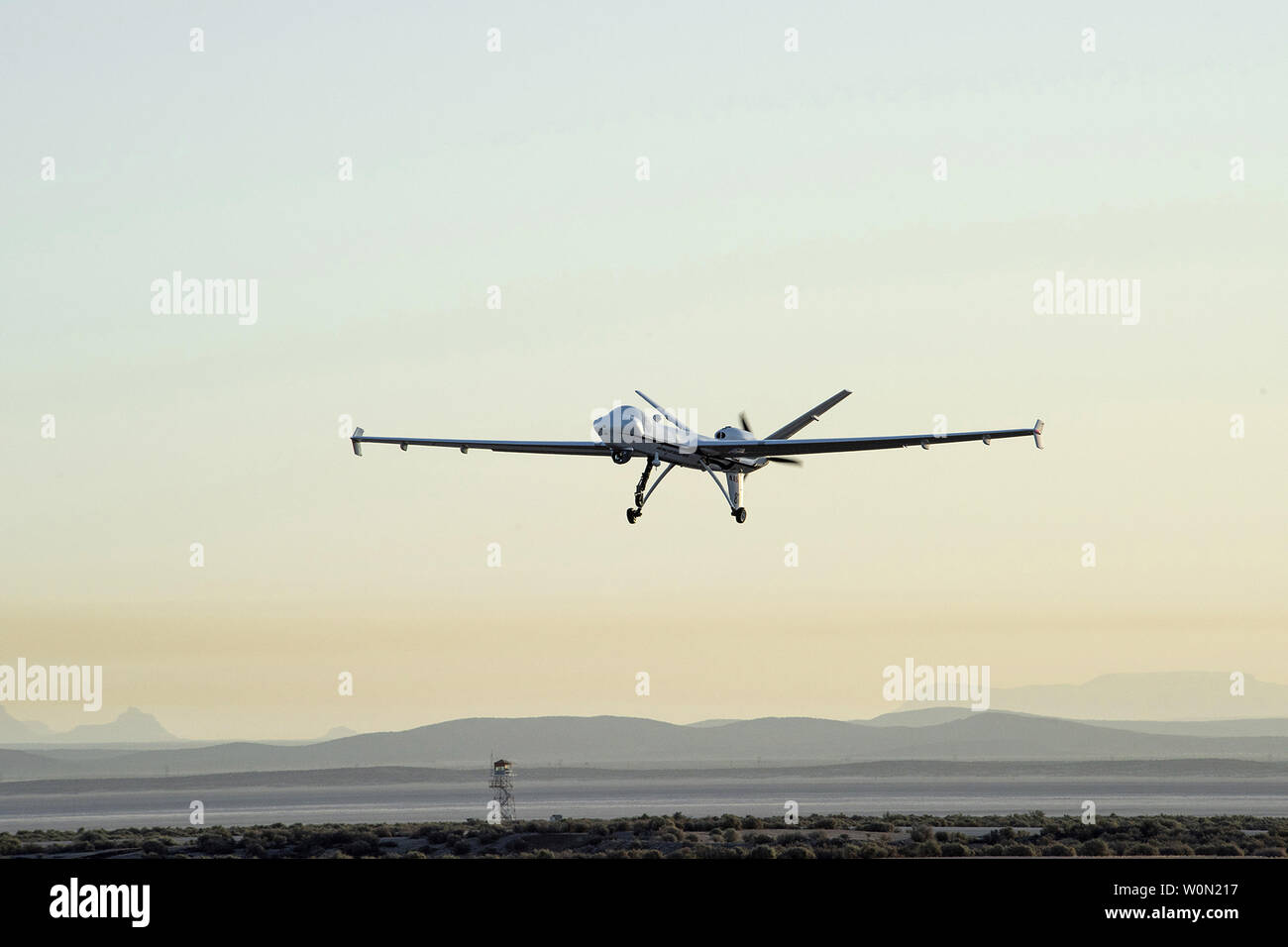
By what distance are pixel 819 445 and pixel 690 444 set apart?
15.2ft

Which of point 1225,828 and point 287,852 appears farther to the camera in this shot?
point 1225,828

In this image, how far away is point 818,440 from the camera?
54.2 meters

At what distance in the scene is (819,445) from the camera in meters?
54.6

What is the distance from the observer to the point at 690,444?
54031 mm

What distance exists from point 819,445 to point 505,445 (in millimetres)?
11162

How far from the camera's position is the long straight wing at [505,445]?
54.7 m

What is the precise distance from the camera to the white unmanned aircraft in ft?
168

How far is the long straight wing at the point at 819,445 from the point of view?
52.4 m
